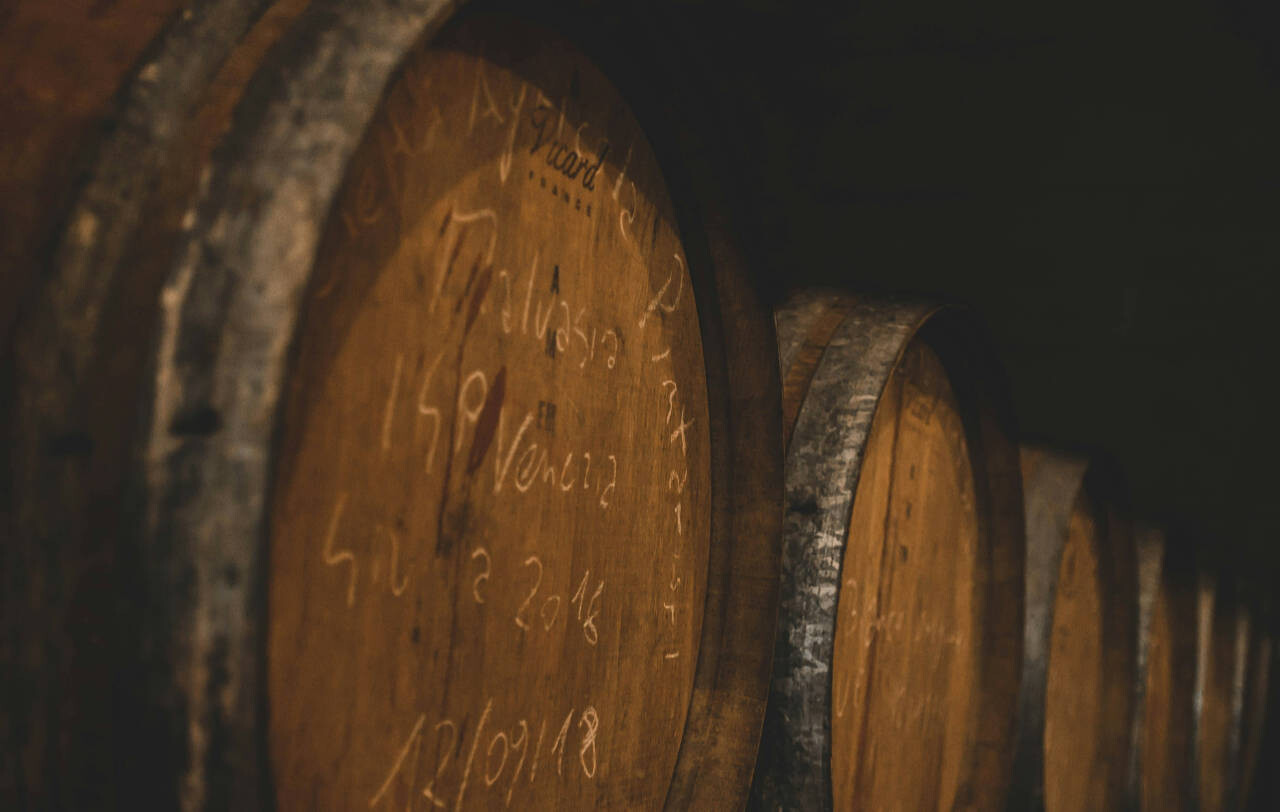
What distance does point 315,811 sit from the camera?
0.73 m

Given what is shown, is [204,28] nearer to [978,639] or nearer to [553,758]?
[553,758]

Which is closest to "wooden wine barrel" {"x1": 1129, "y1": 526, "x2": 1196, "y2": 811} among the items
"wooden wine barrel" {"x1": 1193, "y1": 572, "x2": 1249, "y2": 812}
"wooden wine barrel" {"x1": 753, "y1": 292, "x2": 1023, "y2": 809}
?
"wooden wine barrel" {"x1": 1193, "y1": 572, "x2": 1249, "y2": 812}

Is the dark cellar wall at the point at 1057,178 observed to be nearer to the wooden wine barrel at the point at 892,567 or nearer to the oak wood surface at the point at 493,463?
the wooden wine barrel at the point at 892,567

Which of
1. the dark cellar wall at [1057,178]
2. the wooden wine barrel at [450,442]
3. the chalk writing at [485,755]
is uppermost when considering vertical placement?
the dark cellar wall at [1057,178]

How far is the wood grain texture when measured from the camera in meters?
0.56

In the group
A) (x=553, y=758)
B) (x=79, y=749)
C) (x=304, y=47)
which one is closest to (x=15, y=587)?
(x=79, y=749)

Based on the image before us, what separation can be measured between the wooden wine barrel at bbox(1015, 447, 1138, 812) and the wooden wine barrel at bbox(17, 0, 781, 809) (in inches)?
52.3

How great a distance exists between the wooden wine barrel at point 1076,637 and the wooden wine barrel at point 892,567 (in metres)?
0.22

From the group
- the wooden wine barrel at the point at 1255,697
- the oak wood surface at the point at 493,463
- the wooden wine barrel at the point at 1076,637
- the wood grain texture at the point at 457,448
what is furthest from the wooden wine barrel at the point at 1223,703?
the oak wood surface at the point at 493,463

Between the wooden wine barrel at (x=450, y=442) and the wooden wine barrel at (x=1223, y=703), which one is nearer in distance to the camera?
the wooden wine barrel at (x=450, y=442)

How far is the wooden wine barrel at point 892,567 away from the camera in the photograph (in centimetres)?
136

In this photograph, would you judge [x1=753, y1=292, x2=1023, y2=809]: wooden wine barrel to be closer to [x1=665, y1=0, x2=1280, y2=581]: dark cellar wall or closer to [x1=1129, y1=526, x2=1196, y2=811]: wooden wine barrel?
[x1=665, y1=0, x2=1280, y2=581]: dark cellar wall

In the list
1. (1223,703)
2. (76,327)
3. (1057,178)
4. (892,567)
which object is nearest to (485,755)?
(76,327)

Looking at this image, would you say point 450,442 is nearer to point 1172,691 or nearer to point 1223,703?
point 1172,691
